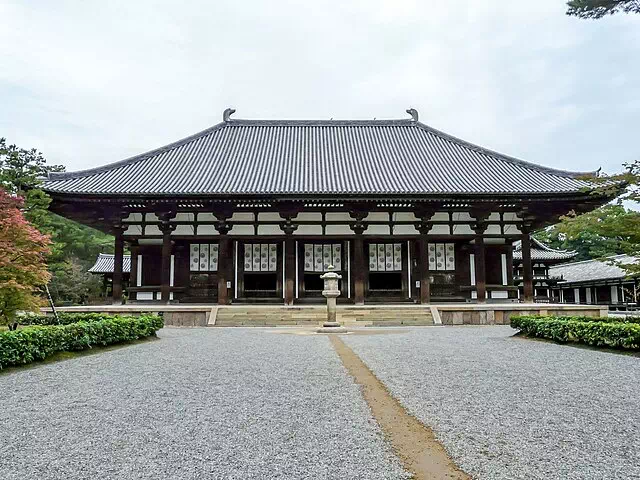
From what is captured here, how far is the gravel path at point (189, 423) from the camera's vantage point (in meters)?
3.55

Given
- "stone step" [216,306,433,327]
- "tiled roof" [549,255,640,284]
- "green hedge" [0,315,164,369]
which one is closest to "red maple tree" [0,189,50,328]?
"green hedge" [0,315,164,369]

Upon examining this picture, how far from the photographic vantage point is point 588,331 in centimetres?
1012

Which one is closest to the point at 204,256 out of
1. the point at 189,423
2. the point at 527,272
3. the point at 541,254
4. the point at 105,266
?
the point at 527,272

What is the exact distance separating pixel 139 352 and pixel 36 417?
4.83 meters

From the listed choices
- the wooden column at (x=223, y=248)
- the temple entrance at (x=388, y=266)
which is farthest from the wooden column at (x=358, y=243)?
the wooden column at (x=223, y=248)

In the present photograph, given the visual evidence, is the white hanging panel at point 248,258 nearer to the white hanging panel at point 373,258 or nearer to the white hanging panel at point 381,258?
the white hanging panel at point 373,258

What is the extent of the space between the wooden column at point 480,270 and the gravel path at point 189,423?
1236cm

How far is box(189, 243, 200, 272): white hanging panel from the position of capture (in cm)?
2131

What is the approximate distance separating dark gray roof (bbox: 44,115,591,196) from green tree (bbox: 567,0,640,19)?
8.00 m

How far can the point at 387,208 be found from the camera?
1956 centimetres

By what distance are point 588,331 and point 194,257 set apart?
15645 mm

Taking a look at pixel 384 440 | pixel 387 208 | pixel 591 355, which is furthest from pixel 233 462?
pixel 387 208

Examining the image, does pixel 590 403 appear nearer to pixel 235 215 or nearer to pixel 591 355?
pixel 591 355

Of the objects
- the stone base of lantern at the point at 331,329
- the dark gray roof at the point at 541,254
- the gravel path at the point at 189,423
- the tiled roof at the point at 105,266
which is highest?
the dark gray roof at the point at 541,254
